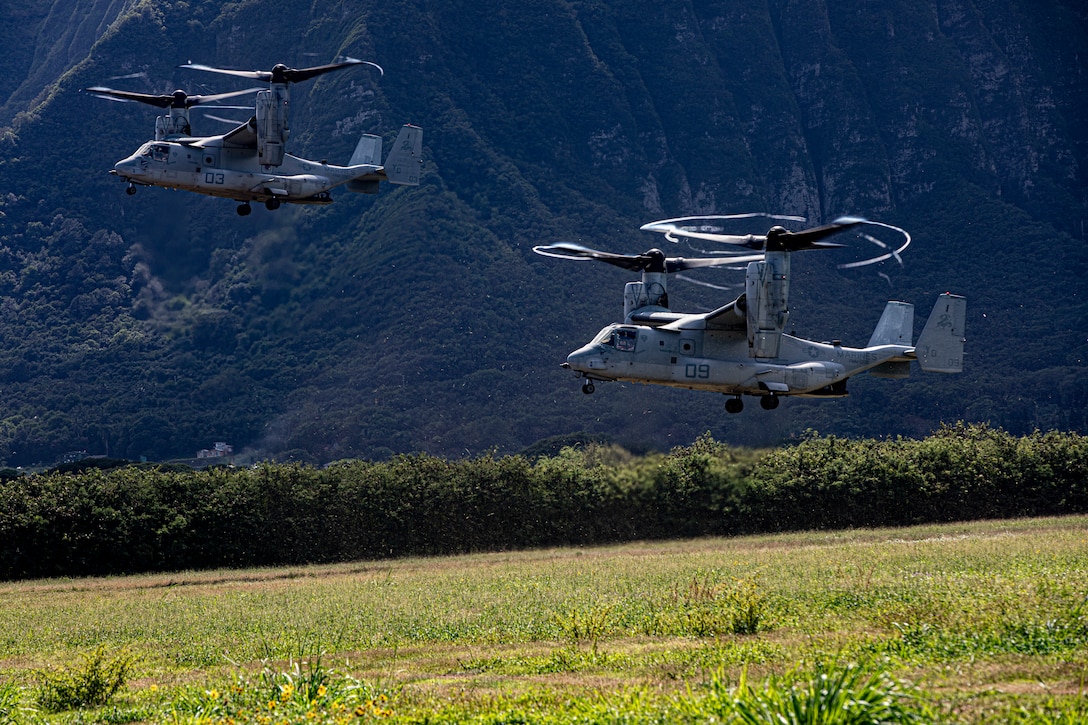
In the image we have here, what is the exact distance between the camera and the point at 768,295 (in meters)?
38.4

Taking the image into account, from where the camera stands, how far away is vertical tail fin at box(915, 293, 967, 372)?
1759 inches

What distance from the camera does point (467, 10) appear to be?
618 ft

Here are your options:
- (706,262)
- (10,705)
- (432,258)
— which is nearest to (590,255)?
(706,262)

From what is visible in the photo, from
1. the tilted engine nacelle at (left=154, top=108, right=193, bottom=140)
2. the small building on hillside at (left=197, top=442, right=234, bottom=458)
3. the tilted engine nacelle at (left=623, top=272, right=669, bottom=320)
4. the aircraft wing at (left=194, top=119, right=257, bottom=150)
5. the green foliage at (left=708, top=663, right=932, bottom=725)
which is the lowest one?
the small building on hillside at (left=197, top=442, right=234, bottom=458)

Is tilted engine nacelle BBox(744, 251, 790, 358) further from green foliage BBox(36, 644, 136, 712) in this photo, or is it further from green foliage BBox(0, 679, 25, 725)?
green foliage BBox(0, 679, 25, 725)

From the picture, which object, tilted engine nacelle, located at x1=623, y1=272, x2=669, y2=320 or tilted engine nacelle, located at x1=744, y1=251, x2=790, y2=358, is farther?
tilted engine nacelle, located at x1=623, y1=272, x2=669, y2=320

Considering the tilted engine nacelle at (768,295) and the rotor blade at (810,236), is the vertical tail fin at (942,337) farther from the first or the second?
the rotor blade at (810,236)

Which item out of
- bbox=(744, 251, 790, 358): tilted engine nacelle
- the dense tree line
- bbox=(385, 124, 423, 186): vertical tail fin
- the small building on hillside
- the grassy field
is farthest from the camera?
the small building on hillside

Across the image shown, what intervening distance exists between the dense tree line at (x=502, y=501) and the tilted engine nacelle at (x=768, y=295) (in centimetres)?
2028

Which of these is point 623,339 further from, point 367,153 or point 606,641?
point 606,641

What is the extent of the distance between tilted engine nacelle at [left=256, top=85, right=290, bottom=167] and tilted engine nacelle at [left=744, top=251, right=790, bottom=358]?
52.7 feet

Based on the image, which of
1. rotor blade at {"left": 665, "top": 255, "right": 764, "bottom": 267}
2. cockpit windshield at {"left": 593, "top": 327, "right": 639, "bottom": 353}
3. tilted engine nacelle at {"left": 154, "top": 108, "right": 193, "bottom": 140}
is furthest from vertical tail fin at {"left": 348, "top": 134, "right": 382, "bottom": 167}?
cockpit windshield at {"left": 593, "top": 327, "right": 639, "bottom": 353}

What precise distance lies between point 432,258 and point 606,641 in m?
126

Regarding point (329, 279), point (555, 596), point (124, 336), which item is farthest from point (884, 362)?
point (124, 336)
